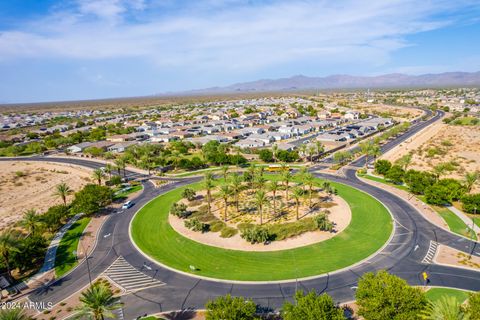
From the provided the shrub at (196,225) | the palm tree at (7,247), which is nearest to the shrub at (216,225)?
the shrub at (196,225)

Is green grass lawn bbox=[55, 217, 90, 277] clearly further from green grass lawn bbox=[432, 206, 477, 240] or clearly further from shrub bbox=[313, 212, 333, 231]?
green grass lawn bbox=[432, 206, 477, 240]

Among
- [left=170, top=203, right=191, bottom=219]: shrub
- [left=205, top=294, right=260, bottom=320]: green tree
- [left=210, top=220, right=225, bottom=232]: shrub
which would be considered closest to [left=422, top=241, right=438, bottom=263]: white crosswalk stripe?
[left=205, top=294, right=260, bottom=320]: green tree

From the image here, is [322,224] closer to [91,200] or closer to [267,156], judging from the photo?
[91,200]

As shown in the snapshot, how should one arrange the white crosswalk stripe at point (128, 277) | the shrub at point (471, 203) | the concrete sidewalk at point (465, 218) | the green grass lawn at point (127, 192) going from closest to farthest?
1. the white crosswalk stripe at point (128, 277)
2. the concrete sidewalk at point (465, 218)
3. the shrub at point (471, 203)
4. the green grass lawn at point (127, 192)

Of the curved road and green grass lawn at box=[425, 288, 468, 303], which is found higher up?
the curved road

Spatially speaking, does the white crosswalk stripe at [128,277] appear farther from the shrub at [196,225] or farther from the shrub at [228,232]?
the shrub at [228,232]
